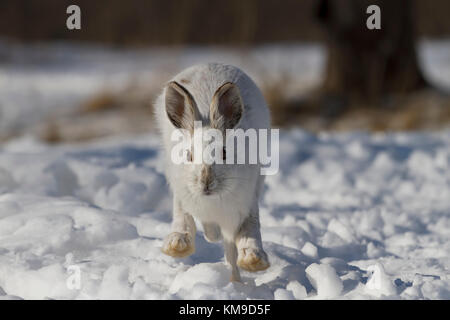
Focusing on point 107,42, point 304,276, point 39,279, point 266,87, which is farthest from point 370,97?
point 107,42

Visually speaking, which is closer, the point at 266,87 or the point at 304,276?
the point at 304,276

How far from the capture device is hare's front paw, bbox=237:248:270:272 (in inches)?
110

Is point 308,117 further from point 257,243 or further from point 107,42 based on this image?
point 107,42

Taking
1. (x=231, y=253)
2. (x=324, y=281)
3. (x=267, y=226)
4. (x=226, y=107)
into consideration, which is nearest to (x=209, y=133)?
(x=226, y=107)

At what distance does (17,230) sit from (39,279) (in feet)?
2.10

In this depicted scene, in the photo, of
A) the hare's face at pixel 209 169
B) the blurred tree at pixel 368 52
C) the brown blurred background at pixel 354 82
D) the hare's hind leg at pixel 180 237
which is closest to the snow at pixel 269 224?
the hare's hind leg at pixel 180 237

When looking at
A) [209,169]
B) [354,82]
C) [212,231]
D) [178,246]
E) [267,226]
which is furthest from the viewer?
[354,82]

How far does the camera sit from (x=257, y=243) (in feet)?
9.61

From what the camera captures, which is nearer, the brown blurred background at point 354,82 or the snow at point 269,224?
the snow at point 269,224

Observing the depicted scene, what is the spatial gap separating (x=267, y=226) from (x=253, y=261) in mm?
1271

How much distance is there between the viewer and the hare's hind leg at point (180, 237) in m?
2.87

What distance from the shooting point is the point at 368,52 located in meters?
8.83

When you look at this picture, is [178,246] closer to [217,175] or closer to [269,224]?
[217,175]

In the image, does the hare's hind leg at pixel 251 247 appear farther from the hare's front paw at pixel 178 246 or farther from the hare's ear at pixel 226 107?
the hare's ear at pixel 226 107
